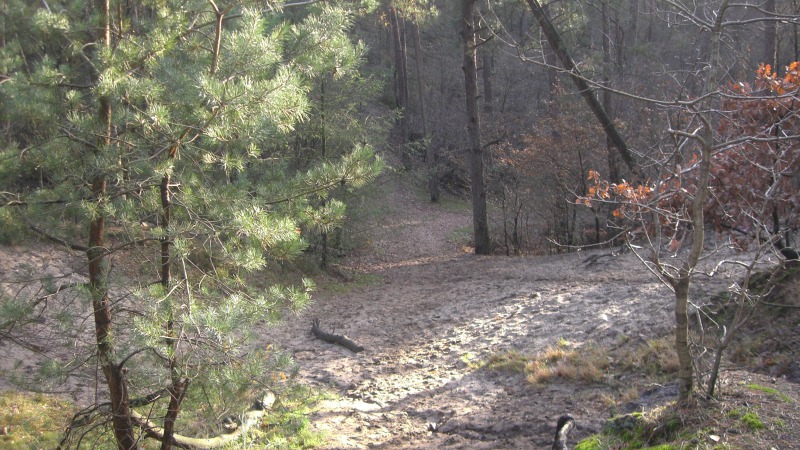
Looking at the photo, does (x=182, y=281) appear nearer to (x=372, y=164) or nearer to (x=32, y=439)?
(x=372, y=164)

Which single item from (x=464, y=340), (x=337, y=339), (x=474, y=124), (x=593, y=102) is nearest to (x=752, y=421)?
(x=464, y=340)

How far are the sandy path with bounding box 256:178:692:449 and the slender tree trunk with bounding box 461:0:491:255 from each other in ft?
9.12

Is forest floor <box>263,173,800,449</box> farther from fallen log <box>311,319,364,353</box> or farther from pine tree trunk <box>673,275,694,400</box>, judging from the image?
pine tree trunk <box>673,275,694,400</box>

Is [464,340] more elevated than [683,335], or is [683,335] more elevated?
[683,335]

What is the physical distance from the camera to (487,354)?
26.6 feet

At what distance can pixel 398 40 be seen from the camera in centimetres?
2834

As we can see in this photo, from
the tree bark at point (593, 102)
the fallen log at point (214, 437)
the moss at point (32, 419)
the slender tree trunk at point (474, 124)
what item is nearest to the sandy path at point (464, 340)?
the fallen log at point (214, 437)

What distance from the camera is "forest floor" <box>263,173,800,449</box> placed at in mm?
5496

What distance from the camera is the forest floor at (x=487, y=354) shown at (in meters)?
5.50

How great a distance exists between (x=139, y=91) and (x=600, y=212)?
43.4 ft

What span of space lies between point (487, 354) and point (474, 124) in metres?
9.57

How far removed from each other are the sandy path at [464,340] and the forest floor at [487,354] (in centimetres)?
2

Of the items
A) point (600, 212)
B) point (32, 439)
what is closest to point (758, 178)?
point (32, 439)

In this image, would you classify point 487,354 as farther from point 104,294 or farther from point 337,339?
point 104,294
